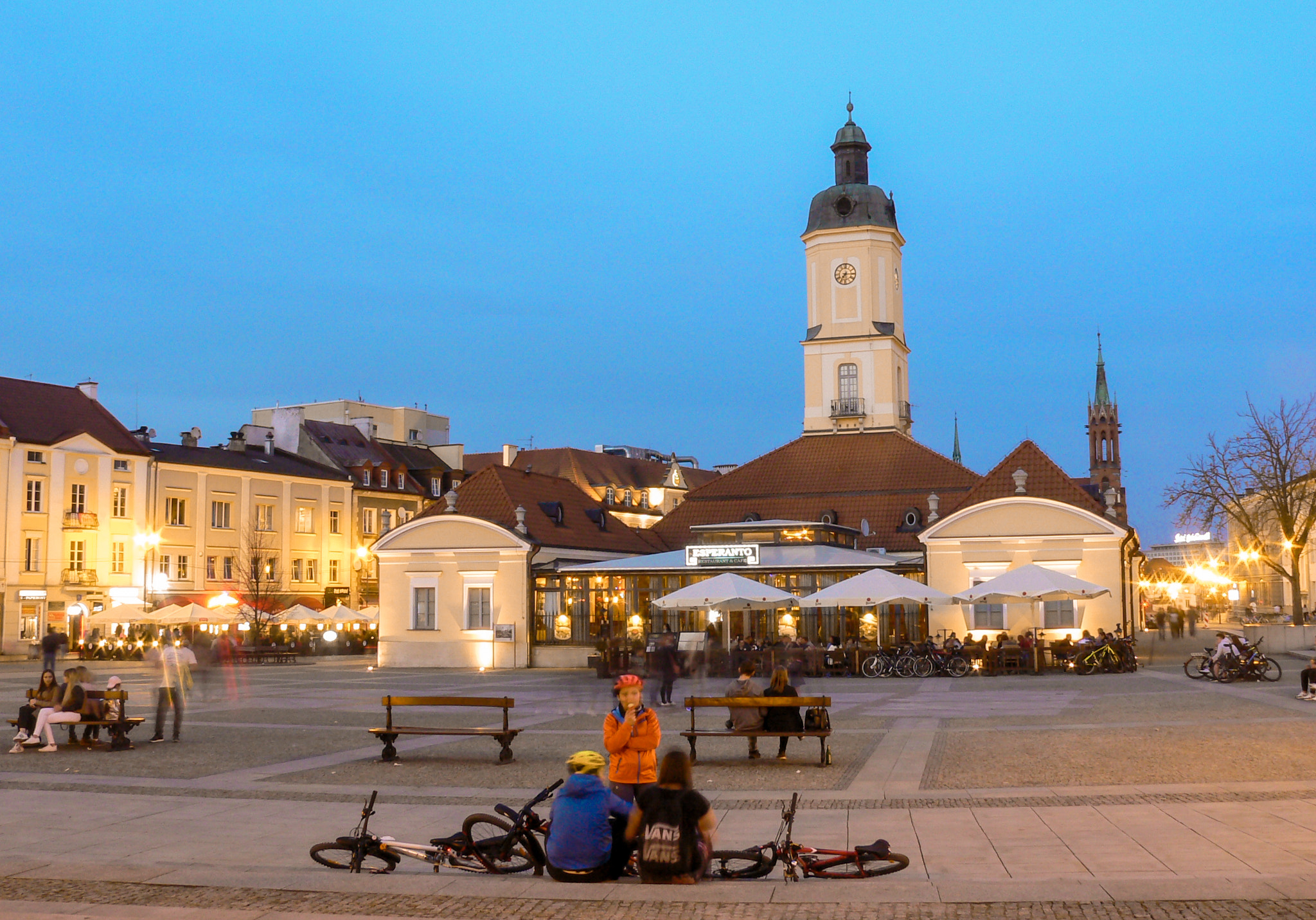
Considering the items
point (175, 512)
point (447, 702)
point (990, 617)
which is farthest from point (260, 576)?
point (447, 702)

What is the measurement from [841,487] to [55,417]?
37230mm

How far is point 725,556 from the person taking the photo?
42.7 metres

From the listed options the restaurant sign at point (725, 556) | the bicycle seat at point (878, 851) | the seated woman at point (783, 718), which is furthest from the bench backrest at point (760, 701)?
the restaurant sign at point (725, 556)

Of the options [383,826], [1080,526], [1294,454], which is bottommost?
[383,826]

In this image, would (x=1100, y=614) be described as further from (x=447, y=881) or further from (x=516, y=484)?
(x=447, y=881)

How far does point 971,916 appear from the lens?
809cm

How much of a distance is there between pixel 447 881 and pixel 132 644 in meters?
51.7

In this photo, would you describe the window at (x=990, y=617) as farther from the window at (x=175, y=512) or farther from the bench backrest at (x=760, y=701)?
the window at (x=175, y=512)

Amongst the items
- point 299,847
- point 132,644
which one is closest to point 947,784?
point 299,847

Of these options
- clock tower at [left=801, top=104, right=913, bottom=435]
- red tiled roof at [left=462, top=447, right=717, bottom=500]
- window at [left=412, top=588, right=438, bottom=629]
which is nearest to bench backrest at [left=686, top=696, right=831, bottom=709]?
window at [left=412, top=588, right=438, bottom=629]

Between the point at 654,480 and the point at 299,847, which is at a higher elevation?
the point at 654,480

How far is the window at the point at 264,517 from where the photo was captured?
235 feet

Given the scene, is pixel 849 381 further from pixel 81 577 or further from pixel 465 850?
pixel 465 850

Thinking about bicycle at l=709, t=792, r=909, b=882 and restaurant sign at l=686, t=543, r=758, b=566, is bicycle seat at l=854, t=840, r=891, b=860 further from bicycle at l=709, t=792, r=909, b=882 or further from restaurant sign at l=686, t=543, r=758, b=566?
restaurant sign at l=686, t=543, r=758, b=566
